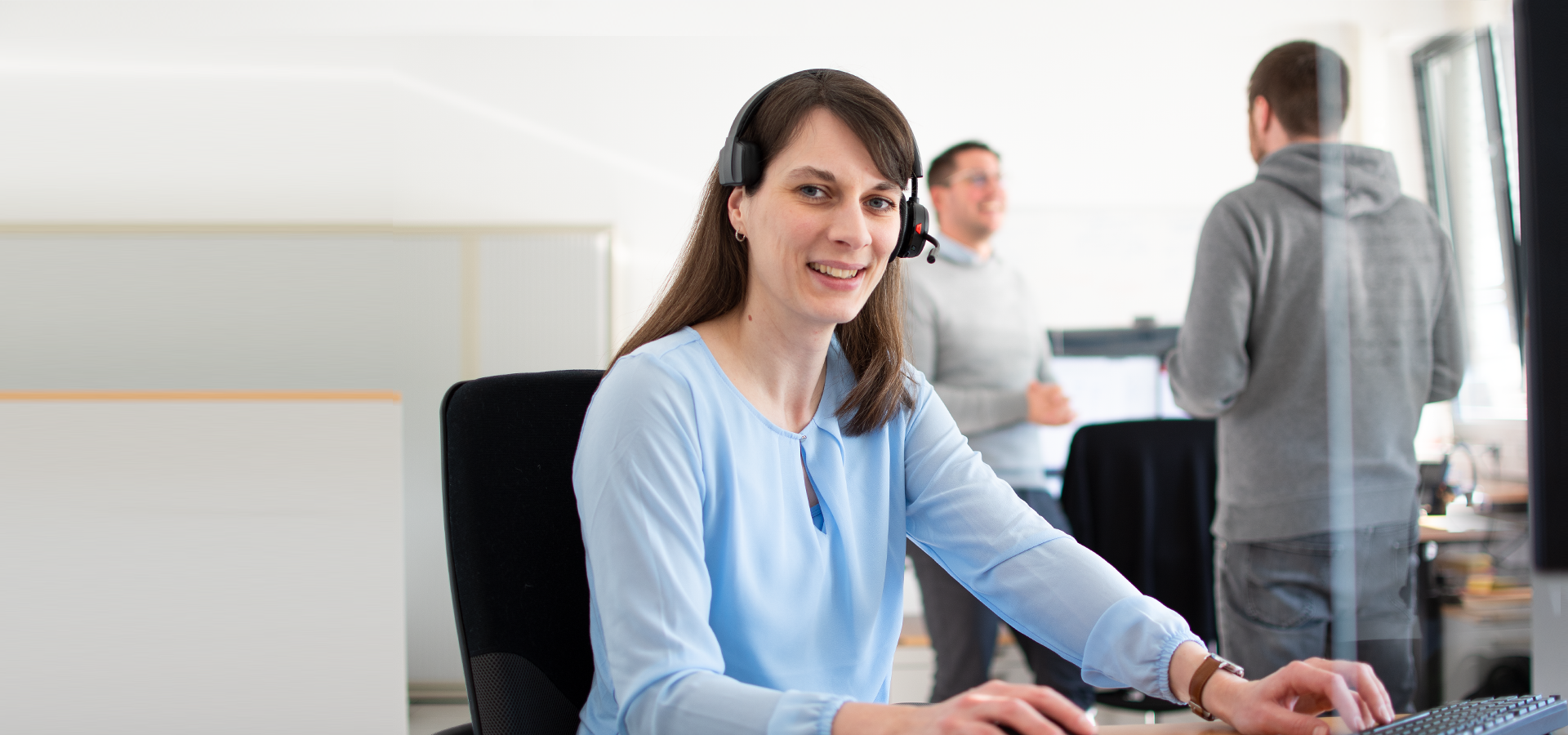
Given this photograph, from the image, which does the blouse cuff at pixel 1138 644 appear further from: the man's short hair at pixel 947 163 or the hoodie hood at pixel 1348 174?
the man's short hair at pixel 947 163

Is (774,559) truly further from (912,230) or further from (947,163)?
(947,163)

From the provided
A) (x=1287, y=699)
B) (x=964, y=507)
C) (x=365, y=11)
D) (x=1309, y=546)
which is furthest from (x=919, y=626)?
(x=365, y=11)

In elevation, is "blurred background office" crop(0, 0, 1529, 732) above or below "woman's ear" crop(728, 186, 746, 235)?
above

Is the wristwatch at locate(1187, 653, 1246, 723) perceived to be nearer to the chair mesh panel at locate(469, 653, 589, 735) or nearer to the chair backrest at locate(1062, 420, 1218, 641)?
the chair mesh panel at locate(469, 653, 589, 735)

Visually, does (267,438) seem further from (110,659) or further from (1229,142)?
(1229,142)

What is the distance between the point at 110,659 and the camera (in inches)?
99.7

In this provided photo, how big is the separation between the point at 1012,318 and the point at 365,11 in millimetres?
2527

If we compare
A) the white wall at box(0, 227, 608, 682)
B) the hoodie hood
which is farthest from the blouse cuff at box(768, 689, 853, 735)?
the white wall at box(0, 227, 608, 682)

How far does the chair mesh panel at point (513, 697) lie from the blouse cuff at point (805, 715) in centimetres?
A: 35

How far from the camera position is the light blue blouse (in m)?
0.73

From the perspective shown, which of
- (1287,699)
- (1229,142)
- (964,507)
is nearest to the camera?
(1287,699)

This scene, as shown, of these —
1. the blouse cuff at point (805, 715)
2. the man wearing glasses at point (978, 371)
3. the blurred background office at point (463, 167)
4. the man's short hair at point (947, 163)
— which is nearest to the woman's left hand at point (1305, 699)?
the blouse cuff at point (805, 715)

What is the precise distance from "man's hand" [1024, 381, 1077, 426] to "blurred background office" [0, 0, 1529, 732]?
3.87 feet

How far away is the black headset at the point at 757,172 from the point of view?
937mm
